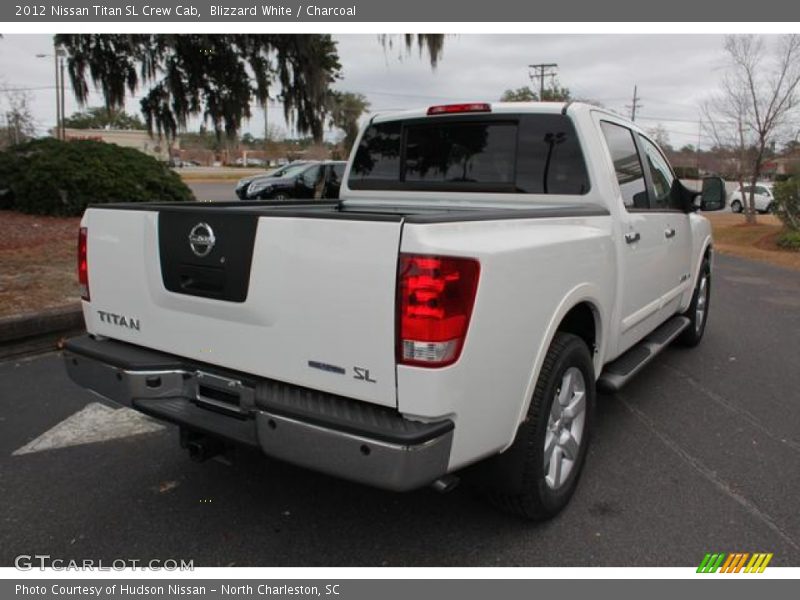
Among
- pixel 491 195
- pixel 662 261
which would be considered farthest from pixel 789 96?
pixel 491 195

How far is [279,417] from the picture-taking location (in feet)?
7.72

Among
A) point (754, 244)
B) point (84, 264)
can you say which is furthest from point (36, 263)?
point (754, 244)

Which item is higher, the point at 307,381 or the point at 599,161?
the point at 599,161

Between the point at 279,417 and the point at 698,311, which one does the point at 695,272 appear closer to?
the point at 698,311

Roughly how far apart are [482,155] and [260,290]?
6.17ft

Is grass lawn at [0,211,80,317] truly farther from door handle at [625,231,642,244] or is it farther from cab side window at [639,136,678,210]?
cab side window at [639,136,678,210]

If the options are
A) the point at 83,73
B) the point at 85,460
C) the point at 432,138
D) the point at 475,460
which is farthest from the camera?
the point at 83,73

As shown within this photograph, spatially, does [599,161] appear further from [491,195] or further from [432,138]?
[432,138]

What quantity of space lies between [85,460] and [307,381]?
6.24ft

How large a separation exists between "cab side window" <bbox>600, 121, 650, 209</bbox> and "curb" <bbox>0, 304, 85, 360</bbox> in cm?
481

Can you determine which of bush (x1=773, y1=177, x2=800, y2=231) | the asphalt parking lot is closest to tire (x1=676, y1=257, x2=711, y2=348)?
the asphalt parking lot

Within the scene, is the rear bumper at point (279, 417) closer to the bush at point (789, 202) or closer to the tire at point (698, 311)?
the tire at point (698, 311)

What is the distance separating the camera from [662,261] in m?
4.41

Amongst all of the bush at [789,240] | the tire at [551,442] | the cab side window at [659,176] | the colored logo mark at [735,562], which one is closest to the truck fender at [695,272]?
the cab side window at [659,176]
